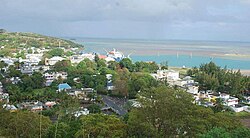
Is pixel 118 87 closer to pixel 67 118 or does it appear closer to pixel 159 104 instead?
pixel 67 118

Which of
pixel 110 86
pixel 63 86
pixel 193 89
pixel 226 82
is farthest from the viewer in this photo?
pixel 226 82

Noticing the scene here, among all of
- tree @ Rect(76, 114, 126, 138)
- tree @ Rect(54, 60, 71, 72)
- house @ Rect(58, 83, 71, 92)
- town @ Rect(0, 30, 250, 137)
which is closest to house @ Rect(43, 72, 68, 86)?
town @ Rect(0, 30, 250, 137)

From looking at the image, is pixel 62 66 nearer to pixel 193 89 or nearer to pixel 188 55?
pixel 193 89

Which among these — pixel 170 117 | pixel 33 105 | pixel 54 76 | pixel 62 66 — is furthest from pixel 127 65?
pixel 170 117

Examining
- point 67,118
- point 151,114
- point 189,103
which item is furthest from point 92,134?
point 67,118

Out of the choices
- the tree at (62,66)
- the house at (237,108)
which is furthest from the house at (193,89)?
the tree at (62,66)

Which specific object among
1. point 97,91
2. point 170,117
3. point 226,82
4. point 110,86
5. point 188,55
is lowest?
point 188,55

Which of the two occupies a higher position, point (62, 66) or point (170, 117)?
point (170, 117)
